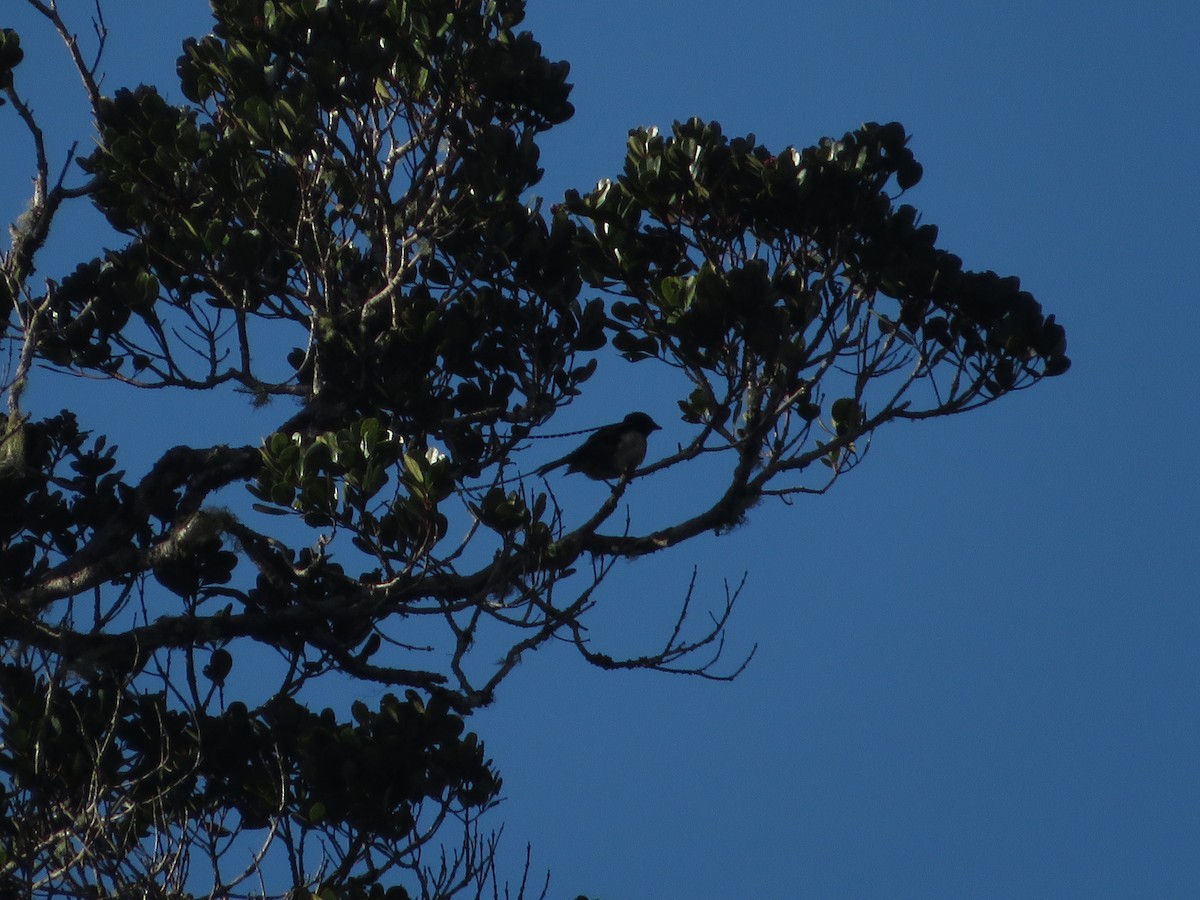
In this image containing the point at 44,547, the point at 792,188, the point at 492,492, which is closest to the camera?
the point at 492,492

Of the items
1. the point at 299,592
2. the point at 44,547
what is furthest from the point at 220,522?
the point at 44,547

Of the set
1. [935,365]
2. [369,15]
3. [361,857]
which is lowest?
[361,857]

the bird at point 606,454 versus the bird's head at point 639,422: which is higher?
the bird's head at point 639,422

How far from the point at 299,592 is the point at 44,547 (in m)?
1.36

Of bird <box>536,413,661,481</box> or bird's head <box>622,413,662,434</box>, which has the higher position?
bird's head <box>622,413,662,434</box>

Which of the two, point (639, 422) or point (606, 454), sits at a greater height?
point (639, 422)

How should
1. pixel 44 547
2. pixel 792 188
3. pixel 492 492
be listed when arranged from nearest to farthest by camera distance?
pixel 492 492
pixel 792 188
pixel 44 547

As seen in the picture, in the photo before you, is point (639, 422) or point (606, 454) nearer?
point (606, 454)

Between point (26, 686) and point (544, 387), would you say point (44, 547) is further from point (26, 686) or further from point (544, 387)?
point (544, 387)

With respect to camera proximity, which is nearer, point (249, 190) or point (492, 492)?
point (492, 492)

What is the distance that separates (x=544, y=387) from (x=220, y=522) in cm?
170

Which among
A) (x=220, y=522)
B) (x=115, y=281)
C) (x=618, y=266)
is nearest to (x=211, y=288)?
(x=115, y=281)

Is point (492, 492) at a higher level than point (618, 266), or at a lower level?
lower

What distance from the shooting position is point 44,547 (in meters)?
8.07
